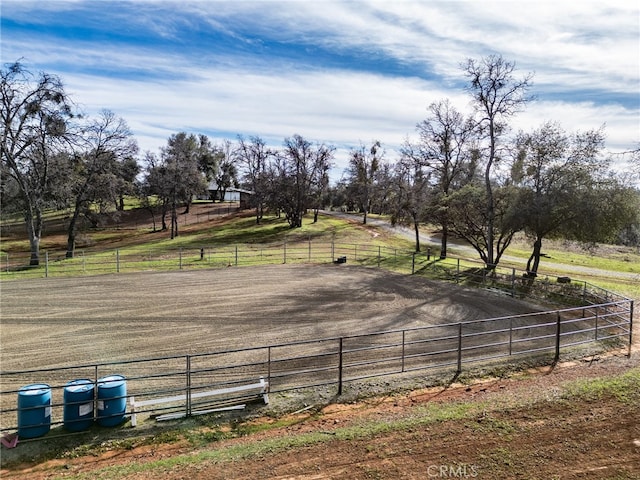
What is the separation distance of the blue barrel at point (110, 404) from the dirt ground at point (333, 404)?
821 mm

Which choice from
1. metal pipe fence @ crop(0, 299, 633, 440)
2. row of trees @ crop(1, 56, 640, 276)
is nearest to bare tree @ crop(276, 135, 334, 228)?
row of trees @ crop(1, 56, 640, 276)

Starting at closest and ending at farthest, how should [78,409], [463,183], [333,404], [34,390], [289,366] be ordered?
[34,390]
[78,409]
[333,404]
[289,366]
[463,183]

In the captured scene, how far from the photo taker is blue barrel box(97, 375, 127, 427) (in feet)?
26.5

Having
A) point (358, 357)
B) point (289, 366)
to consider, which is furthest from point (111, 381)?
point (358, 357)

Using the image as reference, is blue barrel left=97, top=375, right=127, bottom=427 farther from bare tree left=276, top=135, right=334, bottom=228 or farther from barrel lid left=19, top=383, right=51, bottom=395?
bare tree left=276, top=135, right=334, bottom=228

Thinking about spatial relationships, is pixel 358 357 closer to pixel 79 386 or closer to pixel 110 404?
pixel 110 404

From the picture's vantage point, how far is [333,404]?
9.15m

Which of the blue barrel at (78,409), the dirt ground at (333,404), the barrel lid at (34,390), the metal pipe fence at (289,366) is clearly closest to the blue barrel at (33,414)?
the barrel lid at (34,390)

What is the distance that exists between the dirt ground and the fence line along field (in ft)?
0.21

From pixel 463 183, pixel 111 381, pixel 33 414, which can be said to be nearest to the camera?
pixel 33 414

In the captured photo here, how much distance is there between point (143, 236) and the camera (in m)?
48.8

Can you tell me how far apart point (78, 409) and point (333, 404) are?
502 cm

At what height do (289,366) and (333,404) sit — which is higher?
(289,366)

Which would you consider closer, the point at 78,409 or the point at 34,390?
the point at 34,390
